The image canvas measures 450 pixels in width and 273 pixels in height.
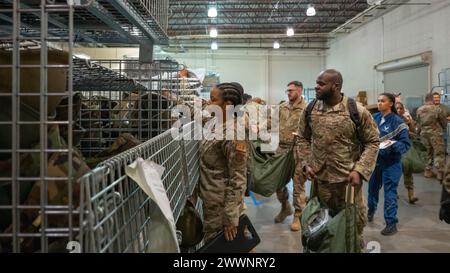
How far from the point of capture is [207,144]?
2422mm

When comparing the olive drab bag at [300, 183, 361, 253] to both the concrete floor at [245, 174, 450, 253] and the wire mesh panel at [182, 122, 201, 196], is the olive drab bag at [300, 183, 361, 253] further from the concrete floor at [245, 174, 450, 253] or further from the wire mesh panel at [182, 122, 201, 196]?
the concrete floor at [245, 174, 450, 253]

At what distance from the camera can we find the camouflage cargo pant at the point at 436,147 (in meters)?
6.86

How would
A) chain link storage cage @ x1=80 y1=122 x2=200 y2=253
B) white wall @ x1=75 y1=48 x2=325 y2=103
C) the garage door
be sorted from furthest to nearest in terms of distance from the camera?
white wall @ x1=75 y1=48 x2=325 y2=103
the garage door
chain link storage cage @ x1=80 y1=122 x2=200 y2=253

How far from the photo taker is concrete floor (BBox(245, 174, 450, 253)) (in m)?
3.59

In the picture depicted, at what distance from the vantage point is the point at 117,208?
0.96 m

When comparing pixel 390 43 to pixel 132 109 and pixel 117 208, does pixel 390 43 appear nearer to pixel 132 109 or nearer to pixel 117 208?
pixel 132 109

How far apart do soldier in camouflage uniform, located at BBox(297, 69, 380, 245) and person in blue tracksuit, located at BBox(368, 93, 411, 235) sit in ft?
4.30

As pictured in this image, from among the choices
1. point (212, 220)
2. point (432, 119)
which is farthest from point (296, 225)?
point (432, 119)

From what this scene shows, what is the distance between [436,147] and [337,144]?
5.20 metres

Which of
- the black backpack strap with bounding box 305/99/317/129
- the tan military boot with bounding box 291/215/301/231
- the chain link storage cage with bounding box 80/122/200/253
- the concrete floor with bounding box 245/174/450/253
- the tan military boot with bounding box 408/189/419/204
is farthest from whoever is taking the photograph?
the tan military boot with bounding box 408/189/419/204

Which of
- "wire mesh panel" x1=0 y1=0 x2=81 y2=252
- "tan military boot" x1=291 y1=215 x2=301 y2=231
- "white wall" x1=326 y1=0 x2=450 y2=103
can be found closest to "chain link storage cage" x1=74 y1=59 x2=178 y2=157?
"wire mesh panel" x1=0 y1=0 x2=81 y2=252

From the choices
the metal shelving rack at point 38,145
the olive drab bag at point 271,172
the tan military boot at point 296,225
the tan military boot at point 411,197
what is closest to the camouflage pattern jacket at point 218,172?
the metal shelving rack at point 38,145
